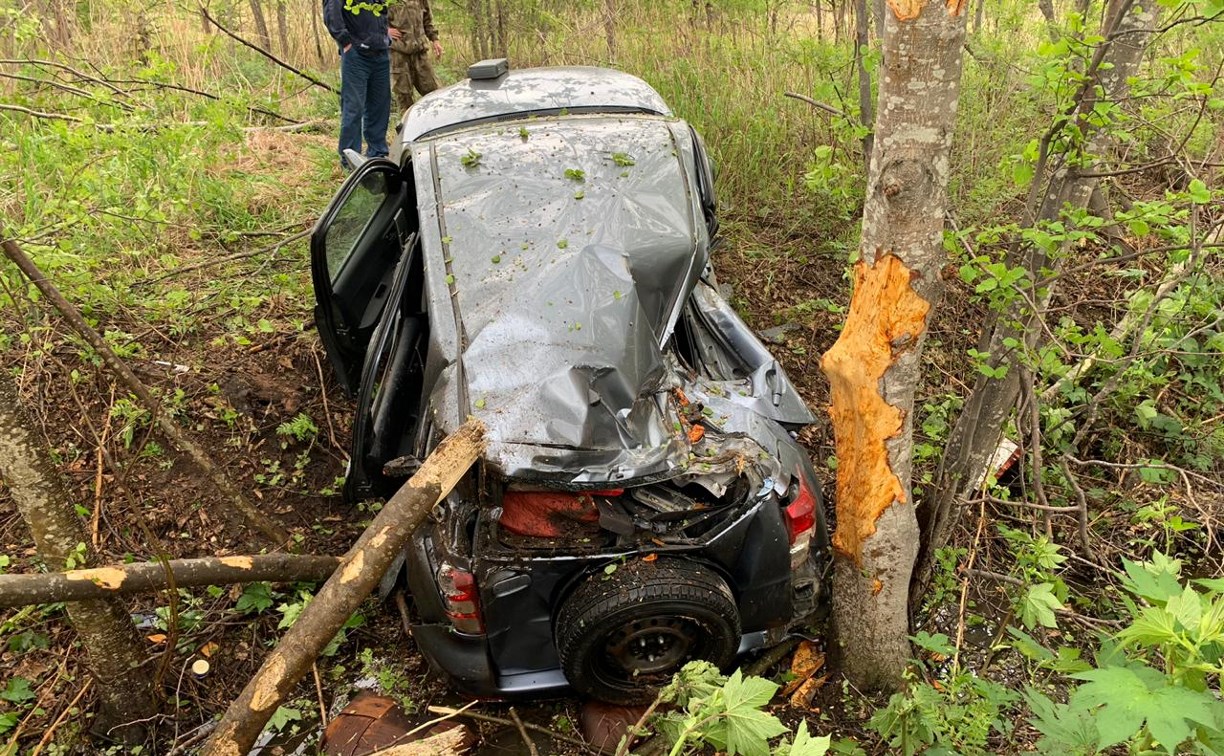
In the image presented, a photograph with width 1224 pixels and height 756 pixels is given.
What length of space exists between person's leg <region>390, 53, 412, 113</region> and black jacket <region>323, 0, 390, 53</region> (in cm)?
79

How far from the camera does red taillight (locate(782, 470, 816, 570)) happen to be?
239 centimetres

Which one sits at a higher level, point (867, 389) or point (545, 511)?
point (867, 389)

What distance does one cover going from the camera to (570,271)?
107 inches

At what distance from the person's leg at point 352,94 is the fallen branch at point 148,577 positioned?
350 cm

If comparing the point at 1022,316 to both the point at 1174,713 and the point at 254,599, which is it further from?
the point at 254,599

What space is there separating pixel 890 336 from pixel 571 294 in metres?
1.15

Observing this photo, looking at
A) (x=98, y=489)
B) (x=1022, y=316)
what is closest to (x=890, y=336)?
(x=1022, y=316)

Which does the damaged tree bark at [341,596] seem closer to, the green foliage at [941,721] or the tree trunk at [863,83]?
the green foliage at [941,721]

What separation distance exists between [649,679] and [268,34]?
31.1 feet

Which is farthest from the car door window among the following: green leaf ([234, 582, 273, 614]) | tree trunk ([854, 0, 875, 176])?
tree trunk ([854, 0, 875, 176])

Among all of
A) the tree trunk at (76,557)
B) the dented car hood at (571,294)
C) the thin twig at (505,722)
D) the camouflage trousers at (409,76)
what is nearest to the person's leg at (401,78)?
the camouflage trousers at (409,76)

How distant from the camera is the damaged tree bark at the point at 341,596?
1755 mm

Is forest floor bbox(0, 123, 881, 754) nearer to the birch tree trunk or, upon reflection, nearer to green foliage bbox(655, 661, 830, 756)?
green foliage bbox(655, 661, 830, 756)

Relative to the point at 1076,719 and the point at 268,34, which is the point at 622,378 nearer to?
the point at 1076,719
